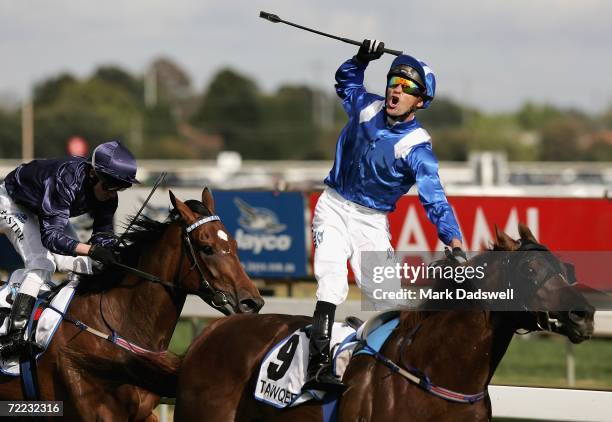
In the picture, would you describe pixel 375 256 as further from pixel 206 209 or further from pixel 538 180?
pixel 538 180

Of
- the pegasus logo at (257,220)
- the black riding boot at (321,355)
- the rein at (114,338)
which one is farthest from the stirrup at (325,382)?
the pegasus logo at (257,220)

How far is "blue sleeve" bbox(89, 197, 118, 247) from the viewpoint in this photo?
5930 mm

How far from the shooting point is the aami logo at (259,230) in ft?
31.8

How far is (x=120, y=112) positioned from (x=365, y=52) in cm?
7632

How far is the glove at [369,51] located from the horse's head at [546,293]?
1.34 metres

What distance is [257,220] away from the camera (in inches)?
383

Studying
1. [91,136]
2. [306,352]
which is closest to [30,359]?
[306,352]

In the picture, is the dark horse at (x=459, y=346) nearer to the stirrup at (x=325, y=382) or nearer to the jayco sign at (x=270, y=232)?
the stirrup at (x=325, y=382)

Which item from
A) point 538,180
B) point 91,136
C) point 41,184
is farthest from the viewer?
point 91,136

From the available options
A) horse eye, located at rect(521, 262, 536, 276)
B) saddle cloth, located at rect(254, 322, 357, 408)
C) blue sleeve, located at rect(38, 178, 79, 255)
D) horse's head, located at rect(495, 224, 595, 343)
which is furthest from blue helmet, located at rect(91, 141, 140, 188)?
horse eye, located at rect(521, 262, 536, 276)

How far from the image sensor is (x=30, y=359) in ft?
18.4

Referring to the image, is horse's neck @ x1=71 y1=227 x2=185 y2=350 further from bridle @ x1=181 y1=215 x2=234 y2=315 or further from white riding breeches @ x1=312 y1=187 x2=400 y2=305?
white riding breeches @ x1=312 y1=187 x2=400 y2=305

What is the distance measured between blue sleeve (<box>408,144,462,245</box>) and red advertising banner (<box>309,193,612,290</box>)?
4.16 m

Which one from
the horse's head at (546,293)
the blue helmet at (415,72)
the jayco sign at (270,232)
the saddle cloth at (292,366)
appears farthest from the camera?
the jayco sign at (270,232)
